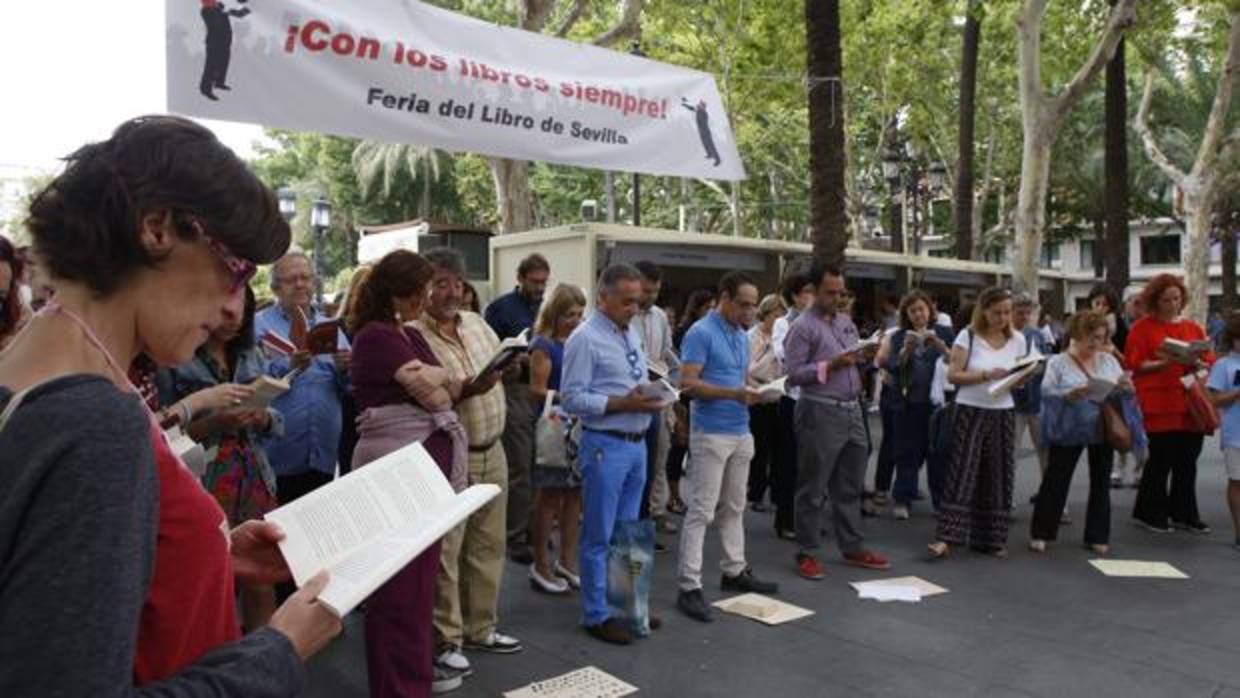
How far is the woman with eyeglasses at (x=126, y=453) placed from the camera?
935mm

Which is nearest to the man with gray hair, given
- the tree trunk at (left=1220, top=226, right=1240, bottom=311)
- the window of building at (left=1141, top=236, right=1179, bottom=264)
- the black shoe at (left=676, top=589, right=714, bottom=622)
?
the black shoe at (left=676, top=589, right=714, bottom=622)

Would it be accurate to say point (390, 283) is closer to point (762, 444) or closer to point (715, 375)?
point (715, 375)

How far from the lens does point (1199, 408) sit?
277 inches

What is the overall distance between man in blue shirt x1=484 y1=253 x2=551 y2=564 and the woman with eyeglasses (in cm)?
483

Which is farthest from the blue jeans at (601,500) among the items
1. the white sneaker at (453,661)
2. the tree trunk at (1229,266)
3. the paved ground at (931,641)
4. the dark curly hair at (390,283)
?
the tree trunk at (1229,266)

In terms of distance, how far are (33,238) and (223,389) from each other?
2468mm

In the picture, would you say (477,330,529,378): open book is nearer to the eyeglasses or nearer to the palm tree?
the eyeglasses

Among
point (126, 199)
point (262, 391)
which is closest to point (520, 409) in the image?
point (262, 391)

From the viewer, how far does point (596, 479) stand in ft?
15.7

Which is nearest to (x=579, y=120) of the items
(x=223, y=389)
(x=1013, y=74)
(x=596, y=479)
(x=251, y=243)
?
(x=596, y=479)

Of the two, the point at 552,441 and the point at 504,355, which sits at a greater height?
the point at 504,355

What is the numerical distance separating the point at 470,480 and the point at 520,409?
188cm

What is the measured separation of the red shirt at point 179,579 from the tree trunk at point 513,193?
12698 millimetres

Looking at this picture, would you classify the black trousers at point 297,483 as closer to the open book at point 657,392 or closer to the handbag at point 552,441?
the handbag at point 552,441
